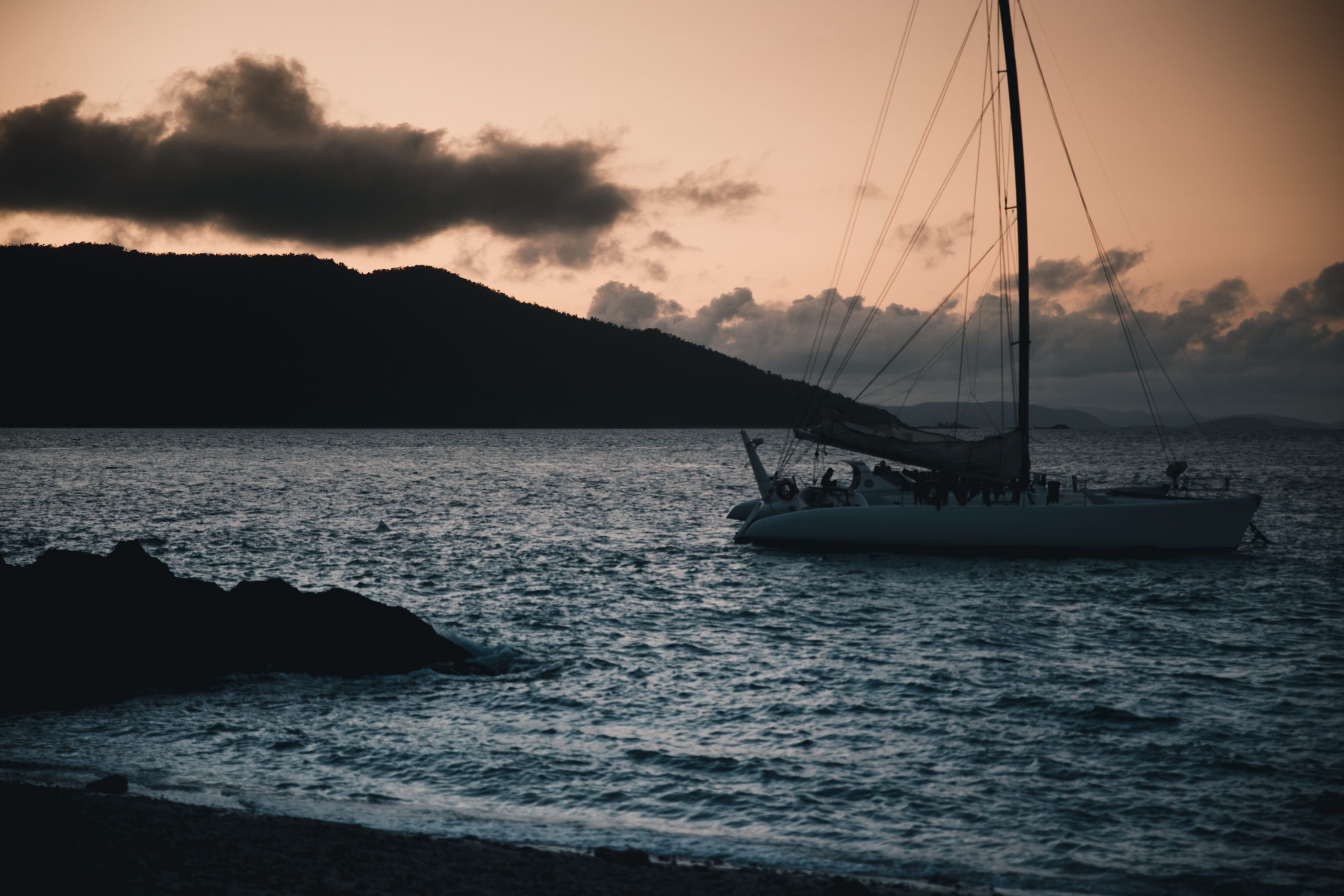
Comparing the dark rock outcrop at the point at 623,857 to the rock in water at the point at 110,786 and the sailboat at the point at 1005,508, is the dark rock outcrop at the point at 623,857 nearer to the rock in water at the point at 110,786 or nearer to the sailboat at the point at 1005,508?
the rock in water at the point at 110,786

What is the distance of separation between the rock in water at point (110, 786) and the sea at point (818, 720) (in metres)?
0.46

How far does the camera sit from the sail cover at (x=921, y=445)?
25.6m

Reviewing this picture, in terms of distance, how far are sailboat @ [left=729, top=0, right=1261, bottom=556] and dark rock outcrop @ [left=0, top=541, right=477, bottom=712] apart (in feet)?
49.8

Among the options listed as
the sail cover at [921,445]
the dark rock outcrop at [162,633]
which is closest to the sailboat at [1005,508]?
the sail cover at [921,445]

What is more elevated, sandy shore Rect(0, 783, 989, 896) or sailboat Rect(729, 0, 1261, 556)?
sailboat Rect(729, 0, 1261, 556)

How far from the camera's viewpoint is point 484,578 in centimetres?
2383

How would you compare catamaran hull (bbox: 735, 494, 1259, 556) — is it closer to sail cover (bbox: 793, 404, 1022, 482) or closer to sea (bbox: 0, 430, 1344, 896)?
sea (bbox: 0, 430, 1344, 896)

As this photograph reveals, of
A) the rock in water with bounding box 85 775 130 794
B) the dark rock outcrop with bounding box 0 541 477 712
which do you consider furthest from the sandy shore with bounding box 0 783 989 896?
the dark rock outcrop with bounding box 0 541 477 712

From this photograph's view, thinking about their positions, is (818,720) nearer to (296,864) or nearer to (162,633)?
(296,864)

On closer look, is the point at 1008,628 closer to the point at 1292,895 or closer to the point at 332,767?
the point at 1292,895

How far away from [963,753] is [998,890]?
134 inches

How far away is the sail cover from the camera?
25594 millimetres

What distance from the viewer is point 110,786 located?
8.54m

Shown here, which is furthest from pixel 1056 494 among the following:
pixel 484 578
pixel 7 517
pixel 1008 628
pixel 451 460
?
pixel 451 460
